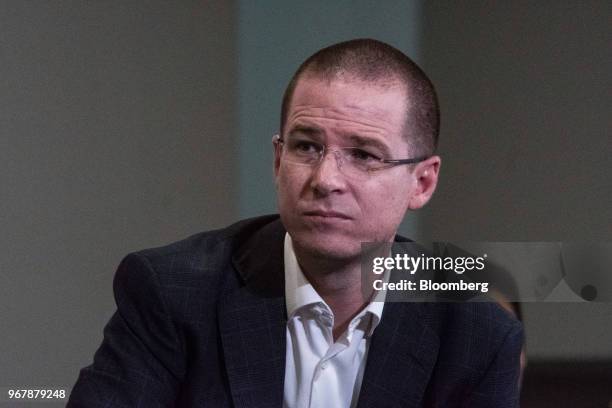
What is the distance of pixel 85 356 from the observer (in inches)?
74.0

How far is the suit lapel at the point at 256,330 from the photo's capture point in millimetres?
1371

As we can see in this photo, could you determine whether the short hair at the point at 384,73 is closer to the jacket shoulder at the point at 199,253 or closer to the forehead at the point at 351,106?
the forehead at the point at 351,106

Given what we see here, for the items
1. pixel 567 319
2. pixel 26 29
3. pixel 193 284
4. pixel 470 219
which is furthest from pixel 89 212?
pixel 567 319

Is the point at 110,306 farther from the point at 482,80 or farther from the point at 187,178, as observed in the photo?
the point at 482,80

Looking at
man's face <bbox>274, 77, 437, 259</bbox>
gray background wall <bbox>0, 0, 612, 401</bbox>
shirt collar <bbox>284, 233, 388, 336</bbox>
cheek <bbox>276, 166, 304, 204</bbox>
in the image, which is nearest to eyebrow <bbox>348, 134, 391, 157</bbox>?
man's face <bbox>274, 77, 437, 259</bbox>

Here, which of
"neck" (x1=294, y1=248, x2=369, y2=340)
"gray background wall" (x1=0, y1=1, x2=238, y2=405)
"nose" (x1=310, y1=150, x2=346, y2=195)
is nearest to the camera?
"nose" (x1=310, y1=150, x2=346, y2=195)

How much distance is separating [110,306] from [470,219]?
81cm

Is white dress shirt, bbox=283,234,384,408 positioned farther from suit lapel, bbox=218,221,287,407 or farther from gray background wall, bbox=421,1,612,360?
gray background wall, bbox=421,1,612,360

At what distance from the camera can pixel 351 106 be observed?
1.37 meters

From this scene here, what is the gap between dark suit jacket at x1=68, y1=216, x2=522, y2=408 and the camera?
1.37 m

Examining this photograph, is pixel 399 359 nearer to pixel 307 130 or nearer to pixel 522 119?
pixel 307 130

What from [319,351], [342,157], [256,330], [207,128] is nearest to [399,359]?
[319,351]

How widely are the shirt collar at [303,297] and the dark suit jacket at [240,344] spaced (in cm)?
1

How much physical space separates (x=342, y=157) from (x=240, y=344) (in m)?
0.34
